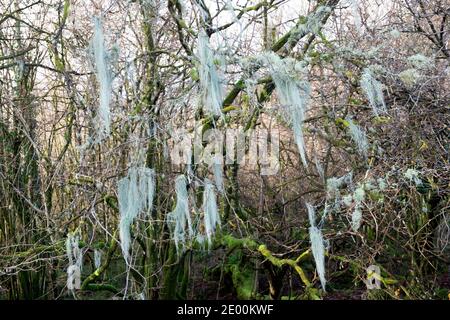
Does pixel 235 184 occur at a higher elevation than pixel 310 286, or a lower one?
higher

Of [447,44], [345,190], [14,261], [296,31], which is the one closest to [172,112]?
[296,31]

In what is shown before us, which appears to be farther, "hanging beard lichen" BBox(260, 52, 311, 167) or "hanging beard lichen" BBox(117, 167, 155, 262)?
"hanging beard lichen" BBox(117, 167, 155, 262)

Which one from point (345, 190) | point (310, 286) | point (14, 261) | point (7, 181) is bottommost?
point (310, 286)

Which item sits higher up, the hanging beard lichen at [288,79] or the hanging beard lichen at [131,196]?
the hanging beard lichen at [288,79]

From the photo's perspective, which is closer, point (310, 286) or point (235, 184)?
point (310, 286)

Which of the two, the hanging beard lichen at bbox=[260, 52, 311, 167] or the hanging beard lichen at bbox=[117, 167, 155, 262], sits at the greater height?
the hanging beard lichen at bbox=[260, 52, 311, 167]

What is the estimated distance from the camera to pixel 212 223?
13.3 feet

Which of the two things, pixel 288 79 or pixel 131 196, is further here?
pixel 131 196

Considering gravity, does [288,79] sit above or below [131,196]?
above

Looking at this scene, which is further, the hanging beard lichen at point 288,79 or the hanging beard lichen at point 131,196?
the hanging beard lichen at point 131,196

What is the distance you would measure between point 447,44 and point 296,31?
157 cm

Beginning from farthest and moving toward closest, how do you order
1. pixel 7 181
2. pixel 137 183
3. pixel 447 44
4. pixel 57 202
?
pixel 57 202 → pixel 7 181 → pixel 447 44 → pixel 137 183

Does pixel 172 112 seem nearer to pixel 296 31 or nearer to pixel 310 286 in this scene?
pixel 296 31

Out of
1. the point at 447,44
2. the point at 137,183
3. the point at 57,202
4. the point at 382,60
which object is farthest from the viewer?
the point at 57,202
